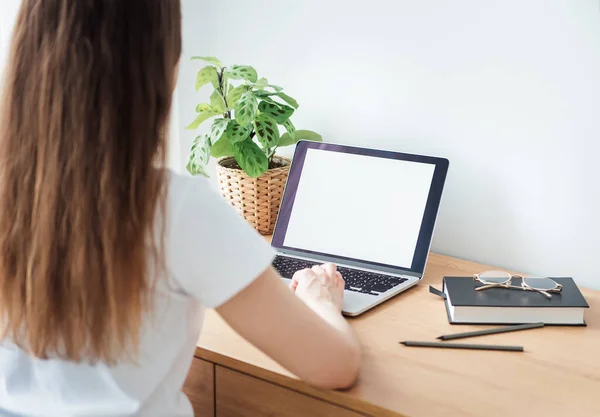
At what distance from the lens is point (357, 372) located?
91cm

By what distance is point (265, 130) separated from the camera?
1391 millimetres

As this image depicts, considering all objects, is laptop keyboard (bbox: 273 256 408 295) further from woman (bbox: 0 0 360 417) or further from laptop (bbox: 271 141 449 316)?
woman (bbox: 0 0 360 417)

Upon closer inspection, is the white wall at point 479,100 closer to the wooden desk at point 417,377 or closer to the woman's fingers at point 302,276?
the wooden desk at point 417,377

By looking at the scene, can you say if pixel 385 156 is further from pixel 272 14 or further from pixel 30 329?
pixel 30 329

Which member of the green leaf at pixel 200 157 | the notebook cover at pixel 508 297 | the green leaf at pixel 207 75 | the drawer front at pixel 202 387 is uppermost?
the green leaf at pixel 207 75

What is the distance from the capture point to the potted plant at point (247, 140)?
1382 millimetres

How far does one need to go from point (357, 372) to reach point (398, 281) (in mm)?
344

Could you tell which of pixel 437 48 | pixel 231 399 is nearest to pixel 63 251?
pixel 231 399

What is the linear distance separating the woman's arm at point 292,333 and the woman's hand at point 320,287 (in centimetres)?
10

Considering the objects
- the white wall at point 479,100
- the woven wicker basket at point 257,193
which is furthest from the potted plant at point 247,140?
the white wall at point 479,100

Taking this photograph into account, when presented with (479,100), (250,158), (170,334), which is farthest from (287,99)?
(170,334)

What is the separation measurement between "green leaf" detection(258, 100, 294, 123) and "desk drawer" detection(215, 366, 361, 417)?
572 millimetres

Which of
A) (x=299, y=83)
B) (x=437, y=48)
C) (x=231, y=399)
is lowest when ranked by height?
(x=231, y=399)

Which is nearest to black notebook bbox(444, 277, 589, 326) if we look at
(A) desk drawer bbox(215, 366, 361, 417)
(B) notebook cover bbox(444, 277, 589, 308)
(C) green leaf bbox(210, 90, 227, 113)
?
(B) notebook cover bbox(444, 277, 589, 308)
